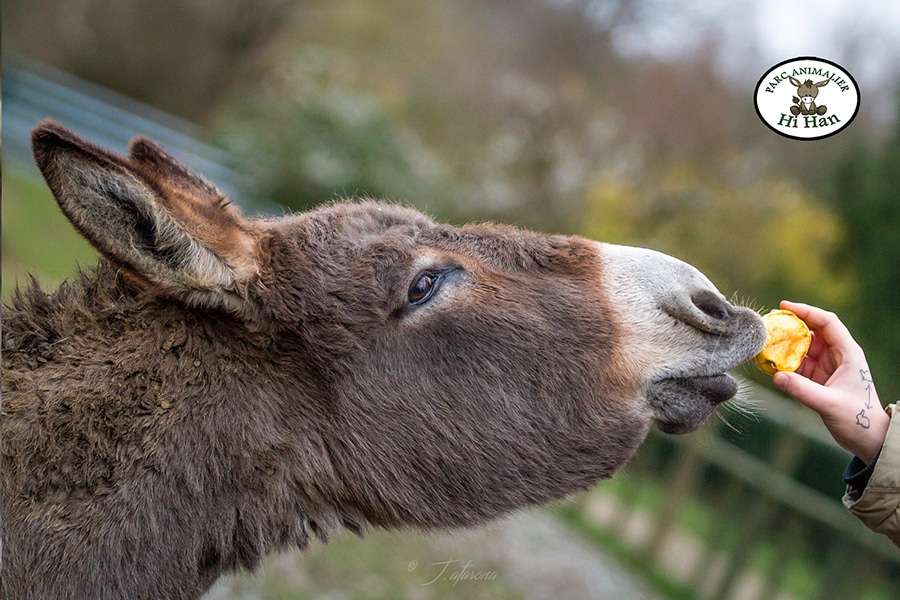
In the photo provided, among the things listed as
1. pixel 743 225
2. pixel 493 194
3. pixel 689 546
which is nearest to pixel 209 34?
pixel 493 194

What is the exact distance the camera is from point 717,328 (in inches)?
94.7

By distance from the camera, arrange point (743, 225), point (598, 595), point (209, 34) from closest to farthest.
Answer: point (598, 595) → point (743, 225) → point (209, 34)

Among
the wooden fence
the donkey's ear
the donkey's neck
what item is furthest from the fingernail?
the wooden fence

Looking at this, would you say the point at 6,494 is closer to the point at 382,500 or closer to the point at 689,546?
the point at 382,500

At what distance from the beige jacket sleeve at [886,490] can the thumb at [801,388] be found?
291mm

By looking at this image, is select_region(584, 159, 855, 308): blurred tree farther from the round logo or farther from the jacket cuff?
the jacket cuff

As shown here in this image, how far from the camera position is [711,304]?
2430mm

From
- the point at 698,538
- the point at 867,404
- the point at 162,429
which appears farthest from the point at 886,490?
the point at 698,538

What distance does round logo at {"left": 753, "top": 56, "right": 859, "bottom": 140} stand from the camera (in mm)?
3037

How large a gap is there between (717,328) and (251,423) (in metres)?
1.54

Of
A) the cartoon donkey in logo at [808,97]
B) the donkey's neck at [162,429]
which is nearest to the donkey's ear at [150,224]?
the donkey's neck at [162,429]

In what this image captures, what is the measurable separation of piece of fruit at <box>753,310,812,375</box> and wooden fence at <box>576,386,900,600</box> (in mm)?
3527

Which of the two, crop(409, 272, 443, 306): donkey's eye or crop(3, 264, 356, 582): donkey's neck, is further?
crop(409, 272, 443, 306): donkey's eye

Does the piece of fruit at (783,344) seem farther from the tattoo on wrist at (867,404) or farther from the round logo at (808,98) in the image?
the round logo at (808,98)
